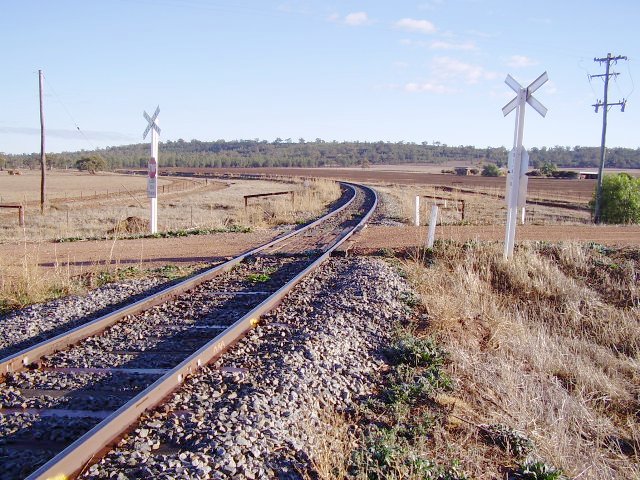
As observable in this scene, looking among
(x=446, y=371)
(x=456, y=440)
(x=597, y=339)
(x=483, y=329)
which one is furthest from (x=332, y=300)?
(x=597, y=339)

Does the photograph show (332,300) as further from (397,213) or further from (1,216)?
(1,216)

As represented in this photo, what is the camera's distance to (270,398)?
5.48 meters

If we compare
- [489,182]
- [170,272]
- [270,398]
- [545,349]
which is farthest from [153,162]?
[489,182]

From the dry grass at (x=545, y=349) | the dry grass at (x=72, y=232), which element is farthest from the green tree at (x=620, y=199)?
the dry grass at (x=545, y=349)

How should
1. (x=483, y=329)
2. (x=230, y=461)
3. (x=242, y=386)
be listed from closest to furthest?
(x=230, y=461) < (x=242, y=386) < (x=483, y=329)

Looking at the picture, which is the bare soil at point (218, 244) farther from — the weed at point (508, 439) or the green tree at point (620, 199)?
the green tree at point (620, 199)

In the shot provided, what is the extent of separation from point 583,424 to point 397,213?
67.5ft

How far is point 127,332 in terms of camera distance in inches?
312

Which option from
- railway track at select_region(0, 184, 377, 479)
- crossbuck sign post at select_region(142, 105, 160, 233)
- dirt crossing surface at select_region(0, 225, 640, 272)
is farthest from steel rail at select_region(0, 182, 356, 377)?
crossbuck sign post at select_region(142, 105, 160, 233)

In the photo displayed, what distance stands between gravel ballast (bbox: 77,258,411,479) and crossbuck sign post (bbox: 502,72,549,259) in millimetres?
4960

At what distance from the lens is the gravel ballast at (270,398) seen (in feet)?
14.3

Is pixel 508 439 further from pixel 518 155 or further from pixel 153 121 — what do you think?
pixel 153 121

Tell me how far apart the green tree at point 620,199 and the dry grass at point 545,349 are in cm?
2464

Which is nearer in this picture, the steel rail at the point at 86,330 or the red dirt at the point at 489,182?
the steel rail at the point at 86,330
